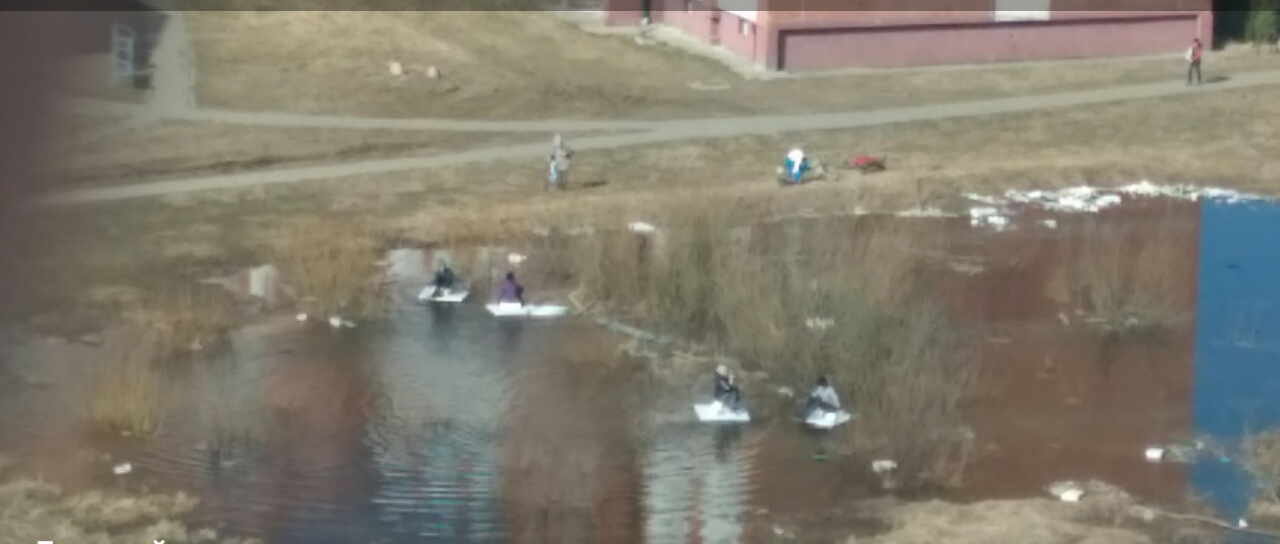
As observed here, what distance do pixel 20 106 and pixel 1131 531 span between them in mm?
12339

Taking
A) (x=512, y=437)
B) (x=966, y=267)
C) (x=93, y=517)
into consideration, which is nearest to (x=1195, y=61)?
(x=966, y=267)

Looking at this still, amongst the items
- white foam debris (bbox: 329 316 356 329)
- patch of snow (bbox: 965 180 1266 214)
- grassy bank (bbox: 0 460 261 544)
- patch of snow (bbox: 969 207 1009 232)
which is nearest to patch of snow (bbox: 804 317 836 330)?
white foam debris (bbox: 329 316 356 329)

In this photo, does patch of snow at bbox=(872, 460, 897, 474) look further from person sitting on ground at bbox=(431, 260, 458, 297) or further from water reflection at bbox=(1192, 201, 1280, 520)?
person sitting on ground at bbox=(431, 260, 458, 297)

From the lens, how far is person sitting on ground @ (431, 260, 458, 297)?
67.0ft

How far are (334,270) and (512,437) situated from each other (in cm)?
563

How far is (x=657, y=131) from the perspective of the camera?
95.3ft

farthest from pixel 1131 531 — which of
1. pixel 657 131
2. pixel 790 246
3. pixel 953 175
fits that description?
pixel 657 131

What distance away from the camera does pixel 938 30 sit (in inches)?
1359

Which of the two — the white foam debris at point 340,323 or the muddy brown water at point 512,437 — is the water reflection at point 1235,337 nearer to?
the muddy brown water at point 512,437

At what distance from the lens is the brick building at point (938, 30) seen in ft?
111

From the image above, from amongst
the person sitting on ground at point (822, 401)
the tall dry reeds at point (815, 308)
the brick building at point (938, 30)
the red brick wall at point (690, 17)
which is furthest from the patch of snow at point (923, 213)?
the red brick wall at point (690, 17)

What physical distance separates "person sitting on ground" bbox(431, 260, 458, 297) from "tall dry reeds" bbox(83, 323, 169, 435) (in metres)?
4.57

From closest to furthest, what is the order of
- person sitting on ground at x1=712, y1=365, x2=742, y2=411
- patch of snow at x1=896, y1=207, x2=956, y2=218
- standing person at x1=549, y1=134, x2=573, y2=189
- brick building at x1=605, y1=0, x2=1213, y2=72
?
person sitting on ground at x1=712, y1=365, x2=742, y2=411 → patch of snow at x1=896, y1=207, x2=956, y2=218 → standing person at x1=549, y1=134, x2=573, y2=189 → brick building at x1=605, y1=0, x2=1213, y2=72

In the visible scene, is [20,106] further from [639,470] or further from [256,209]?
[256,209]
